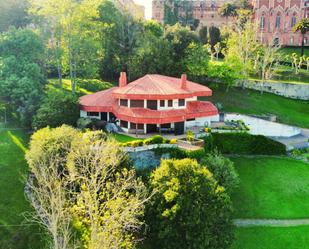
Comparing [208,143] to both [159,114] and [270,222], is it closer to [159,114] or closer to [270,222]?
[159,114]

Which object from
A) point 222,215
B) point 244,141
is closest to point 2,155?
point 222,215

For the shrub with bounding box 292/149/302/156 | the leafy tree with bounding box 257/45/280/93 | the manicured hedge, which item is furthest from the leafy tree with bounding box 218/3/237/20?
the shrub with bounding box 292/149/302/156

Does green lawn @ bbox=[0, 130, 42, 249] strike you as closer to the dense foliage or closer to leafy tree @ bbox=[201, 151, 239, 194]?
the dense foliage

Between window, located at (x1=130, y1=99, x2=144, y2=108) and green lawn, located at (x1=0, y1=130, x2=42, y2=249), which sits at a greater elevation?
window, located at (x1=130, y1=99, x2=144, y2=108)

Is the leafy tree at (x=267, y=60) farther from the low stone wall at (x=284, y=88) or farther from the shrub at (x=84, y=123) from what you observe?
the shrub at (x=84, y=123)

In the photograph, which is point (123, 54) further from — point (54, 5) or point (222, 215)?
point (222, 215)

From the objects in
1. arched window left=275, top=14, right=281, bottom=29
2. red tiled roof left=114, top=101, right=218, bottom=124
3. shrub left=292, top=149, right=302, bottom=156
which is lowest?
shrub left=292, top=149, right=302, bottom=156
